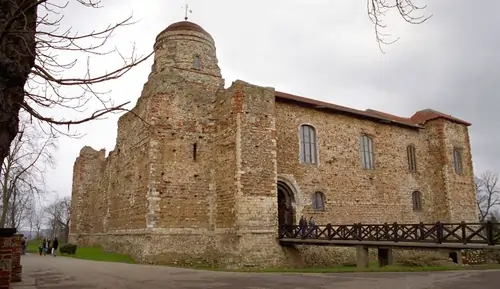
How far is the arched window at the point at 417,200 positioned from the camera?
25612 millimetres

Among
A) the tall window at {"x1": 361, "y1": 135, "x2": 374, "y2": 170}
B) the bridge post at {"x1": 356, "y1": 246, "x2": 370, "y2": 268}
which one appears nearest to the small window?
the tall window at {"x1": 361, "y1": 135, "x2": 374, "y2": 170}

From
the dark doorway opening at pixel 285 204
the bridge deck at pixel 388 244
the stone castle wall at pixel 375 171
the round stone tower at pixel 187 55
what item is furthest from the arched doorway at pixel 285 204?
the round stone tower at pixel 187 55

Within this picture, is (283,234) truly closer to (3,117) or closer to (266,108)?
(266,108)

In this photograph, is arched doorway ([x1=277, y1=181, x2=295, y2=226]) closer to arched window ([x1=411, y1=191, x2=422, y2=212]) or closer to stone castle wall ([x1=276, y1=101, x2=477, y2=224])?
stone castle wall ([x1=276, y1=101, x2=477, y2=224])

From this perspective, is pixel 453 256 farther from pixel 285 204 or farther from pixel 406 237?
pixel 285 204

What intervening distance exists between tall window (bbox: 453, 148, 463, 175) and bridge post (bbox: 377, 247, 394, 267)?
12.1 metres

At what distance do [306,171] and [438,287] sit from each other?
40.3 feet

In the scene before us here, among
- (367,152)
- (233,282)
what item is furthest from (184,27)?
(233,282)

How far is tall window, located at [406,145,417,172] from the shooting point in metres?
26.0

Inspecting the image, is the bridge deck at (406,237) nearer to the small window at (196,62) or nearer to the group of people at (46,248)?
the small window at (196,62)

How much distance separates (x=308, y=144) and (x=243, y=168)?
530 cm

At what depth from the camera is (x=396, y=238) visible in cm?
1591

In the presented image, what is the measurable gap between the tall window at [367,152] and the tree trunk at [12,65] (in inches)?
816

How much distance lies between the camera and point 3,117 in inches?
190
